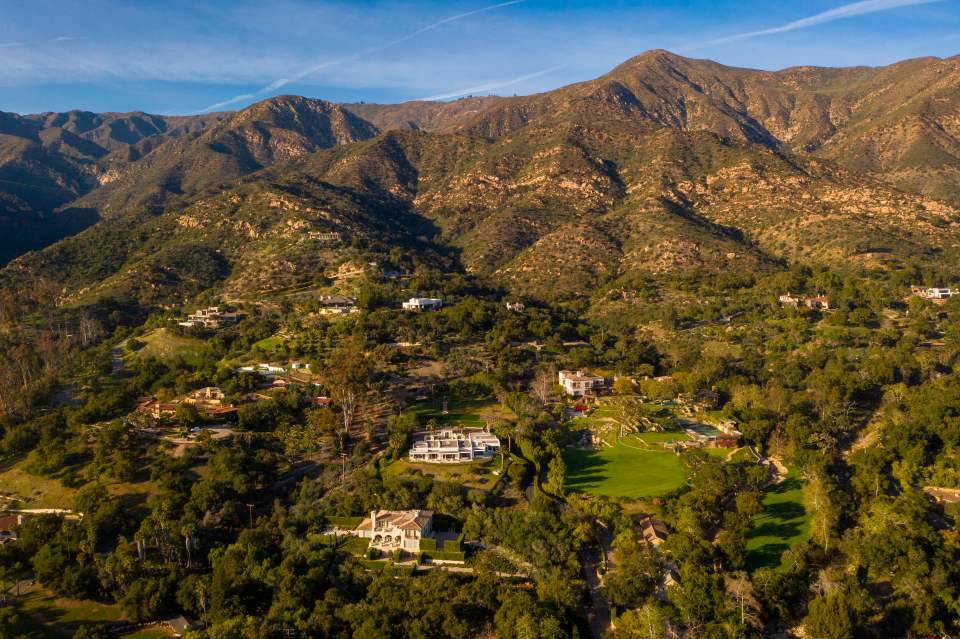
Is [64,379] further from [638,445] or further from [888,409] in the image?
[888,409]

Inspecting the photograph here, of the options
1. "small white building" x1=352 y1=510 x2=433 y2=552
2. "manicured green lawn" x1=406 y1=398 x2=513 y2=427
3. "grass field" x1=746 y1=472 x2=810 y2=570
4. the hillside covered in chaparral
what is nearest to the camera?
the hillside covered in chaparral

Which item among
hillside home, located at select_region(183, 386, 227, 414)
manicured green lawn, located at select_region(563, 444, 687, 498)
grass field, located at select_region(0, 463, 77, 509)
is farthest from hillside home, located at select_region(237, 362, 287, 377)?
manicured green lawn, located at select_region(563, 444, 687, 498)

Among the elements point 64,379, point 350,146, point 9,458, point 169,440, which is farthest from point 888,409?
point 350,146

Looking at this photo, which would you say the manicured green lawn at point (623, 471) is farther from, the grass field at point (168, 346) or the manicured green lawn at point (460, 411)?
the grass field at point (168, 346)

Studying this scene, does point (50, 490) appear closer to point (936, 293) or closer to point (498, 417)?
point (498, 417)

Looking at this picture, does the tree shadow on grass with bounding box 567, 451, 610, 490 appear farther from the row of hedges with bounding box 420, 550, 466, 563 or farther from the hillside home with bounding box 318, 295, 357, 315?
the hillside home with bounding box 318, 295, 357, 315

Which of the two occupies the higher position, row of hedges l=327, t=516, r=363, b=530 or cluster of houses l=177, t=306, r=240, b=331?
cluster of houses l=177, t=306, r=240, b=331
